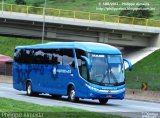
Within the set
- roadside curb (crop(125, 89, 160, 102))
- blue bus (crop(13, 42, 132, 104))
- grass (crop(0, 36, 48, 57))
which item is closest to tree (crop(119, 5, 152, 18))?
grass (crop(0, 36, 48, 57))

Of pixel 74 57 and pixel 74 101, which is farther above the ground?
pixel 74 57

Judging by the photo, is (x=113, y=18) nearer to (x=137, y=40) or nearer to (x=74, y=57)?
(x=137, y=40)

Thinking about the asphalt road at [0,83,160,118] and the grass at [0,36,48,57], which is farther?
the grass at [0,36,48,57]

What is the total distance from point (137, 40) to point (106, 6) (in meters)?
39.7

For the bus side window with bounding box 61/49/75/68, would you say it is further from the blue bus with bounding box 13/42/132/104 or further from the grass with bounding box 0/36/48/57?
the grass with bounding box 0/36/48/57

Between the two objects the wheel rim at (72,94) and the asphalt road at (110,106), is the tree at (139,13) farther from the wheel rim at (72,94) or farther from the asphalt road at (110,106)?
the wheel rim at (72,94)

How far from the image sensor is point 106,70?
29297 millimetres

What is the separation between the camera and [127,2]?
104 metres

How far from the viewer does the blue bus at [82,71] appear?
95.6 feet

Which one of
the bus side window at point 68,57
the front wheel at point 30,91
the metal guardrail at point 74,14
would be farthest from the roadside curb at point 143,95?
the metal guardrail at point 74,14

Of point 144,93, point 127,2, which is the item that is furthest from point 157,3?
point 144,93

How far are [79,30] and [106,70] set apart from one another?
120ft

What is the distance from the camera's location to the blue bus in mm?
29141

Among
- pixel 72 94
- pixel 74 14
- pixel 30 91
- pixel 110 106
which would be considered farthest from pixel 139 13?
pixel 110 106
